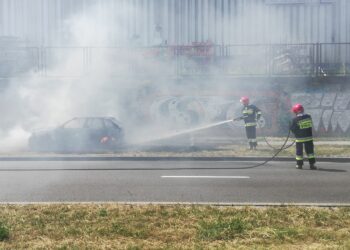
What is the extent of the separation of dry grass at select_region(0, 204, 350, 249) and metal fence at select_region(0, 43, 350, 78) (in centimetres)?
1402

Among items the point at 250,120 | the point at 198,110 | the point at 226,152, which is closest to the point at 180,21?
the point at 198,110

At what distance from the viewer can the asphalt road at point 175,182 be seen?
6.89 meters

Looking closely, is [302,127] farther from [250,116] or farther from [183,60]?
[183,60]

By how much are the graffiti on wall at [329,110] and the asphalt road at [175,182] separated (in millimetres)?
7935

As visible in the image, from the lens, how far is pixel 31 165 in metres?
11.1

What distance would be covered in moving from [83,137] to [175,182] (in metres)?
6.89

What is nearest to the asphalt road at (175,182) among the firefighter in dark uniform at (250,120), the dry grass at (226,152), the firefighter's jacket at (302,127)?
the firefighter's jacket at (302,127)

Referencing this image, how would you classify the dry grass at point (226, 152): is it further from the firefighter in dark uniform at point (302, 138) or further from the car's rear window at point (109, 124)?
the firefighter in dark uniform at point (302, 138)

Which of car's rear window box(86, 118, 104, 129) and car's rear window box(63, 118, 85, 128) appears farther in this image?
car's rear window box(63, 118, 85, 128)

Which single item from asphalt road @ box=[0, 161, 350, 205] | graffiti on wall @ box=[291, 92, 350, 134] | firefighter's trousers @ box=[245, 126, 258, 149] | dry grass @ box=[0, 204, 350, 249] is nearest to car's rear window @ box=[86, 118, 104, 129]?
asphalt road @ box=[0, 161, 350, 205]

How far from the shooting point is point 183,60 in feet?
65.4

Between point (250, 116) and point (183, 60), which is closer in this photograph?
point (250, 116)

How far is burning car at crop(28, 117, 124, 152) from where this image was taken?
14500mm

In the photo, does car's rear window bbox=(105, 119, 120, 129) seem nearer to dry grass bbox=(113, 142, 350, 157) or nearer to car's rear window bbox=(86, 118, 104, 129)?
car's rear window bbox=(86, 118, 104, 129)
